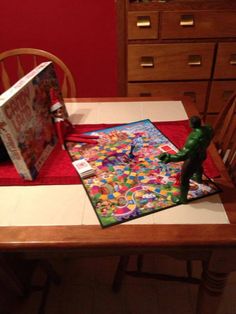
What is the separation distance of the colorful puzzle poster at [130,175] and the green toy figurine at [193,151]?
8cm

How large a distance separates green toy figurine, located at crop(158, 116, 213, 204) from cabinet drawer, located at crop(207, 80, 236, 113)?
4.48ft

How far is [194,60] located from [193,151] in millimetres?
1323

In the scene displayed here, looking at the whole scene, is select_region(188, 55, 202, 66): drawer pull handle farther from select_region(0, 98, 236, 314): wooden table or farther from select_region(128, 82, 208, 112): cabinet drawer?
A: select_region(0, 98, 236, 314): wooden table

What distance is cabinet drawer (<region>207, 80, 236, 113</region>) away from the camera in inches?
75.0

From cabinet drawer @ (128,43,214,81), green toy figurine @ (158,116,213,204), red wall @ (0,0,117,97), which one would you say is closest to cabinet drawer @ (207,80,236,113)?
cabinet drawer @ (128,43,214,81)

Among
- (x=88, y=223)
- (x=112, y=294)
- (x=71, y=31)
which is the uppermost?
(x=71, y=31)

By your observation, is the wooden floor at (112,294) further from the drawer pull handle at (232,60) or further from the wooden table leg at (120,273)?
the drawer pull handle at (232,60)

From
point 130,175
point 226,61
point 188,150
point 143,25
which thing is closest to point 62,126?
point 130,175

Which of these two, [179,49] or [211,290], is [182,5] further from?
[211,290]

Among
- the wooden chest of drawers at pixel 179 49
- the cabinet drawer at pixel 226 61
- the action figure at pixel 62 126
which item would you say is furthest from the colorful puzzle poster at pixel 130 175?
the cabinet drawer at pixel 226 61

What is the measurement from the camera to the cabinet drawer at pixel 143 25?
1646 millimetres

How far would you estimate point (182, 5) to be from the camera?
1.63 metres

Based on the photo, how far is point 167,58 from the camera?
1802 millimetres

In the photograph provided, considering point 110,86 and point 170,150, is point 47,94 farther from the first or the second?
point 110,86
